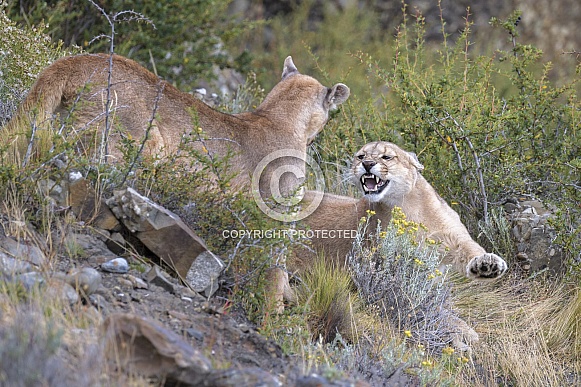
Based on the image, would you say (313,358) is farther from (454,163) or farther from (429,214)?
(454,163)

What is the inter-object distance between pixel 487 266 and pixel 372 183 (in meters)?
1.13

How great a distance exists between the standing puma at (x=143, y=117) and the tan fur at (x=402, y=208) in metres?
0.56

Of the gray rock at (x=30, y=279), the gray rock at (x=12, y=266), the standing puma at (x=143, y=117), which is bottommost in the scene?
the gray rock at (x=30, y=279)

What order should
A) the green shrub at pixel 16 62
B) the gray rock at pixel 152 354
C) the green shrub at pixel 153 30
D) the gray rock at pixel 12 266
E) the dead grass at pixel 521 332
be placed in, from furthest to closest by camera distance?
the green shrub at pixel 153 30 → the green shrub at pixel 16 62 → the dead grass at pixel 521 332 → the gray rock at pixel 12 266 → the gray rock at pixel 152 354

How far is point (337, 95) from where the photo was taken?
23.7 feet

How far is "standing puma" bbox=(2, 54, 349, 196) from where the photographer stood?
5.53 metres

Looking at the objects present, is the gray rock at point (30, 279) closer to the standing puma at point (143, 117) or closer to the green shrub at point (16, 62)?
the standing puma at point (143, 117)

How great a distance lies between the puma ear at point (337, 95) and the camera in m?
7.14

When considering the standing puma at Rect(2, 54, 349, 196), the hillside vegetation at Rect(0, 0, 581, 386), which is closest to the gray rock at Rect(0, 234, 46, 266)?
the hillside vegetation at Rect(0, 0, 581, 386)

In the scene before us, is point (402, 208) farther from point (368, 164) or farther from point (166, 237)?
point (166, 237)

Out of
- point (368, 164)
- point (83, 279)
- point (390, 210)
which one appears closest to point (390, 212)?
point (390, 210)

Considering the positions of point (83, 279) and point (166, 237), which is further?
point (166, 237)

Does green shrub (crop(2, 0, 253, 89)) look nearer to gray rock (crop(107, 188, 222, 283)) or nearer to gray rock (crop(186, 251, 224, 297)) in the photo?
gray rock (crop(107, 188, 222, 283))

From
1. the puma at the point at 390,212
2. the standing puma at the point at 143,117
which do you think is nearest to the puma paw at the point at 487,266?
the puma at the point at 390,212
